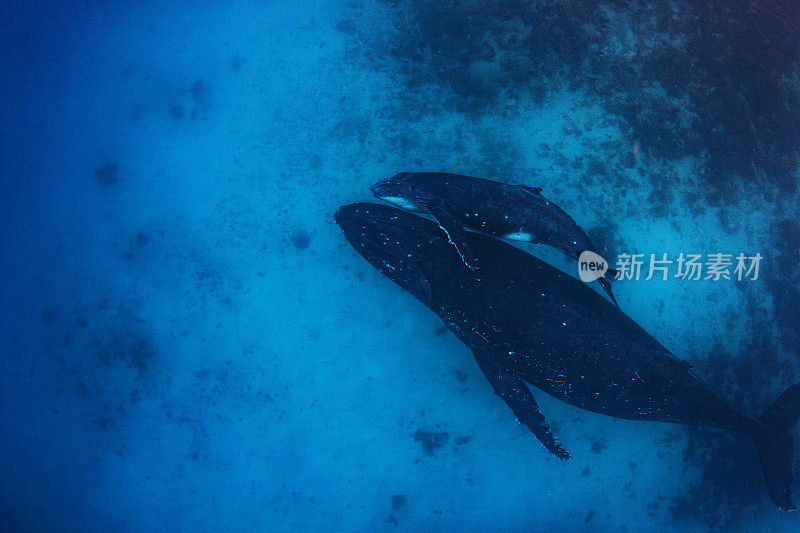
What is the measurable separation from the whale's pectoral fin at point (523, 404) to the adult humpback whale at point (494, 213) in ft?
4.91

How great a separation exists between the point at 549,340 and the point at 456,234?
5.53 feet

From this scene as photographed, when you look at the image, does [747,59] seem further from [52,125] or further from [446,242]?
Answer: [52,125]

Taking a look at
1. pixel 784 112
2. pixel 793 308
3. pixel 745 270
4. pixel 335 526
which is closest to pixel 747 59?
pixel 784 112

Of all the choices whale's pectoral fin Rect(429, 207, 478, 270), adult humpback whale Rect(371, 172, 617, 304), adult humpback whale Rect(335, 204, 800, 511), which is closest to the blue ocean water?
adult humpback whale Rect(335, 204, 800, 511)

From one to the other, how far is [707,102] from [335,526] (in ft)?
29.7

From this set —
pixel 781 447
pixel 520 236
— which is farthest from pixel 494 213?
pixel 781 447

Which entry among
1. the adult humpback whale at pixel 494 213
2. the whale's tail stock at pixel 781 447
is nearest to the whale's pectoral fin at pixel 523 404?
the adult humpback whale at pixel 494 213

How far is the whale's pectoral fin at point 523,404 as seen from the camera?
17.7 feet

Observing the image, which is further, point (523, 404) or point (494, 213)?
point (523, 404)

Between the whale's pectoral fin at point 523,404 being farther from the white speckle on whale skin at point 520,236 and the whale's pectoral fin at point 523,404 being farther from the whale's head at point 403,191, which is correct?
the whale's head at point 403,191

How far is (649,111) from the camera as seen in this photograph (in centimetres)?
680

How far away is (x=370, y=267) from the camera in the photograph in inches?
257

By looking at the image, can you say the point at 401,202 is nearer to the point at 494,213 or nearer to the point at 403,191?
the point at 403,191

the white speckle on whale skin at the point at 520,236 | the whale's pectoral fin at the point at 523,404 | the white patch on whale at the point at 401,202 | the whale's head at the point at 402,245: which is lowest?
the whale's pectoral fin at the point at 523,404
